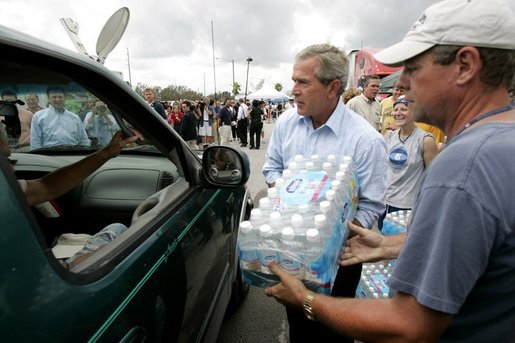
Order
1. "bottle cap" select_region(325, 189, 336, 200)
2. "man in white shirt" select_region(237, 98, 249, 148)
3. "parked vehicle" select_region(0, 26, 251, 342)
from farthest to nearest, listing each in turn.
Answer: "man in white shirt" select_region(237, 98, 249, 148) → "bottle cap" select_region(325, 189, 336, 200) → "parked vehicle" select_region(0, 26, 251, 342)

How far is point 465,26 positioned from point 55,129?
272 cm

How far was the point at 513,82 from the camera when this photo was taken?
1.02m

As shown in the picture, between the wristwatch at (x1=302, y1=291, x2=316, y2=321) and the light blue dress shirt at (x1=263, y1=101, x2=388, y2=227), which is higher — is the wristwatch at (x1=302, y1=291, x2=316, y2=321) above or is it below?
below

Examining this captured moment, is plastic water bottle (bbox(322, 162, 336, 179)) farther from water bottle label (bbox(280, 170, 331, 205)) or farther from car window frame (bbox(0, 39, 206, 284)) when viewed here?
car window frame (bbox(0, 39, 206, 284))

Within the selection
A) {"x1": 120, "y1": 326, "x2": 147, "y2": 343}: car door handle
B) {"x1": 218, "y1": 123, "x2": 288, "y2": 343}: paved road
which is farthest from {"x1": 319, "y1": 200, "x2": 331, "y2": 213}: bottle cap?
{"x1": 218, "y1": 123, "x2": 288, "y2": 343}: paved road

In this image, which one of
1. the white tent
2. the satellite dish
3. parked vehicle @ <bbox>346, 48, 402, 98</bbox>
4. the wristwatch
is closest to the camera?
the wristwatch

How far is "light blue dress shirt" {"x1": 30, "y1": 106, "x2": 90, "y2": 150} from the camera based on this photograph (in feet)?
7.76

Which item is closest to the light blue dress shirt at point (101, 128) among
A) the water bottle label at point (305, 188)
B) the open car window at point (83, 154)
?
the open car window at point (83, 154)

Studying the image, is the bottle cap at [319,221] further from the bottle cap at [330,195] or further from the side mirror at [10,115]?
the side mirror at [10,115]

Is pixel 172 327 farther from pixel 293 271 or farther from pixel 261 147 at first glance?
pixel 261 147

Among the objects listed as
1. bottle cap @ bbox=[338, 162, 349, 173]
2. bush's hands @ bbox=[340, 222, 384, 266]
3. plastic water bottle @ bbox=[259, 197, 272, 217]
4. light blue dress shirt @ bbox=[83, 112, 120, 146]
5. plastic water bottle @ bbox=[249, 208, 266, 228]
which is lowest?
bush's hands @ bbox=[340, 222, 384, 266]

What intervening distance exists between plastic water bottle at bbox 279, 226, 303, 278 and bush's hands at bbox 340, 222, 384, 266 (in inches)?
15.3

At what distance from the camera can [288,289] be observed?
135 cm

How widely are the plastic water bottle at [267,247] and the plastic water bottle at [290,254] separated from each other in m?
0.03
